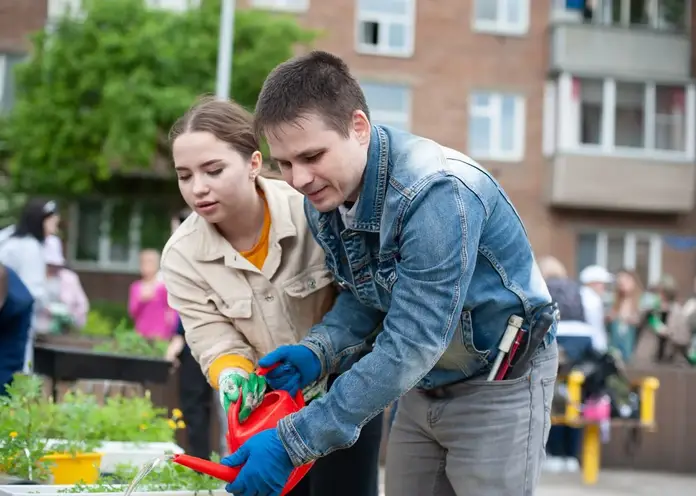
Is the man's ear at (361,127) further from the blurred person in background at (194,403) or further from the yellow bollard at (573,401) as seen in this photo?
the yellow bollard at (573,401)

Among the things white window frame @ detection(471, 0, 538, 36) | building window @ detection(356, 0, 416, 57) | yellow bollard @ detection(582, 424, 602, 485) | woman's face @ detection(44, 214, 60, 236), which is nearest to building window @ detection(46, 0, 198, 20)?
building window @ detection(356, 0, 416, 57)

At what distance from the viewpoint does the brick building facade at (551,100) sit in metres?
24.3

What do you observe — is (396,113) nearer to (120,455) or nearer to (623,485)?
(623,485)

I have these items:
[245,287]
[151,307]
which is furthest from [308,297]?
[151,307]

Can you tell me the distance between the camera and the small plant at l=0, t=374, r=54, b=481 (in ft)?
11.5

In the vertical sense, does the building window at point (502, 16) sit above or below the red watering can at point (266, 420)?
above

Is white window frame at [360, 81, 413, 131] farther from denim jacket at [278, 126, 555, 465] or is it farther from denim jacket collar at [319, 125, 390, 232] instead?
denim jacket collar at [319, 125, 390, 232]

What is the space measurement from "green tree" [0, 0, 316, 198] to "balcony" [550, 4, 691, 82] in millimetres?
5998

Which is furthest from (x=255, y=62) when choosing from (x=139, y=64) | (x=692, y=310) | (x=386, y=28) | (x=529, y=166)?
(x=692, y=310)

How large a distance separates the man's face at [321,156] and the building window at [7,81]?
2201 centimetres

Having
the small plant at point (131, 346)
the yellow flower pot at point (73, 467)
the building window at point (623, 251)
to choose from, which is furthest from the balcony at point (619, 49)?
the yellow flower pot at point (73, 467)

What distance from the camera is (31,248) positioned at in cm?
775

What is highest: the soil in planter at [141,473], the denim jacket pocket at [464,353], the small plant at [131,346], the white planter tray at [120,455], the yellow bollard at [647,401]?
the denim jacket pocket at [464,353]

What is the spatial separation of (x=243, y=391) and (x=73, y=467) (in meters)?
0.79
